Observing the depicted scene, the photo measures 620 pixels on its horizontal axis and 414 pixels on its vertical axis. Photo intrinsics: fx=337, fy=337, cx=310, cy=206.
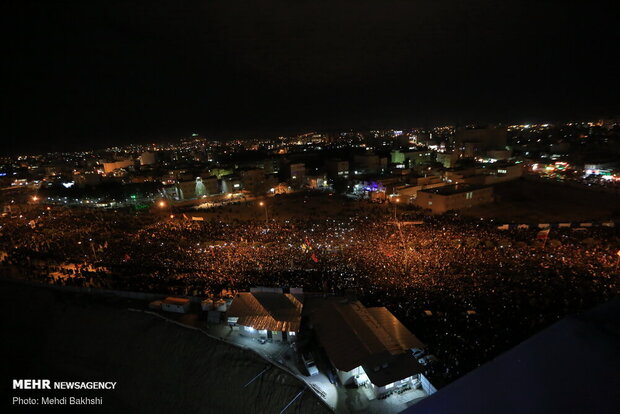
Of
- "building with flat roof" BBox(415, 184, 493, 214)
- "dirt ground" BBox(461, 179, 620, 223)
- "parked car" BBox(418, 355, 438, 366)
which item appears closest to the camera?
"parked car" BBox(418, 355, 438, 366)

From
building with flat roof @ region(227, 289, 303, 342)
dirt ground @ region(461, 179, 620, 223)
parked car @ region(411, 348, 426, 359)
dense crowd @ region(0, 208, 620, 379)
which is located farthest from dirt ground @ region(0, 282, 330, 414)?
dirt ground @ region(461, 179, 620, 223)

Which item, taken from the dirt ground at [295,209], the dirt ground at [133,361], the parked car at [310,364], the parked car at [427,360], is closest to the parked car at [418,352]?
the parked car at [427,360]

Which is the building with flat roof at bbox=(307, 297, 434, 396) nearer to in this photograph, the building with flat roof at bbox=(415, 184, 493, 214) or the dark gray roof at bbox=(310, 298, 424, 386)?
the dark gray roof at bbox=(310, 298, 424, 386)

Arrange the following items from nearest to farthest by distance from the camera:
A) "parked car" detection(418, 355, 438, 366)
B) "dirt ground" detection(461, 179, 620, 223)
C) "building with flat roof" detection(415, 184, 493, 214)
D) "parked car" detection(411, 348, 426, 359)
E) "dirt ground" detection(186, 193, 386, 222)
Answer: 1. "parked car" detection(418, 355, 438, 366)
2. "parked car" detection(411, 348, 426, 359)
3. "dirt ground" detection(461, 179, 620, 223)
4. "building with flat roof" detection(415, 184, 493, 214)
5. "dirt ground" detection(186, 193, 386, 222)

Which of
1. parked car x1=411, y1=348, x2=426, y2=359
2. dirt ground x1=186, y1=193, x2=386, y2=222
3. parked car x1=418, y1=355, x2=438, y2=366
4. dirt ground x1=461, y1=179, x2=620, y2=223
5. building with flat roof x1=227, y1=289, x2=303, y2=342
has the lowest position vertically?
dirt ground x1=461, y1=179, x2=620, y2=223

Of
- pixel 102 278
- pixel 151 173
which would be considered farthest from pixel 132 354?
pixel 151 173

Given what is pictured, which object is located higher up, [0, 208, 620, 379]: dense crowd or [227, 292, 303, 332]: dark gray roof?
[227, 292, 303, 332]: dark gray roof

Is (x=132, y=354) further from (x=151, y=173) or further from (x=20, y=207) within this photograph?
(x=151, y=173)

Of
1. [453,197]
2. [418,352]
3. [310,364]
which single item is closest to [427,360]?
[418,352]
